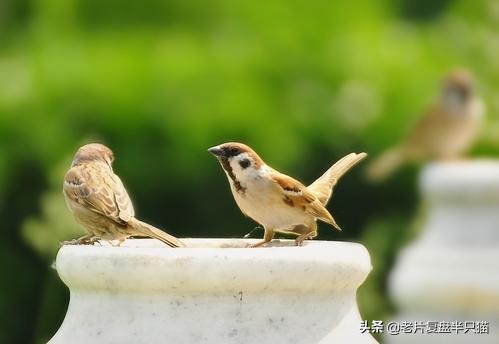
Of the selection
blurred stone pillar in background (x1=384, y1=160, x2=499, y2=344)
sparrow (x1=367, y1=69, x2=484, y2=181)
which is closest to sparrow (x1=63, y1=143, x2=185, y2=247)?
blurred stone pillar in background (x1=384, y1=160, x2=499, y2=344)

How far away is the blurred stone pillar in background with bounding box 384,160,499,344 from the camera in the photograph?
18.0 ft

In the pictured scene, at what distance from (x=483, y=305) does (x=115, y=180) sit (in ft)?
7.74

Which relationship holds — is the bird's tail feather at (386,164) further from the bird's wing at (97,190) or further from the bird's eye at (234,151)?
the bird's eye at (234,151)

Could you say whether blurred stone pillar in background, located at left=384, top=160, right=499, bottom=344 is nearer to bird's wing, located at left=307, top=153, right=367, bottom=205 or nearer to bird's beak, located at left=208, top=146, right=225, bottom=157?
bird's wing, located at left=307, top=153, right=367, bottom=205

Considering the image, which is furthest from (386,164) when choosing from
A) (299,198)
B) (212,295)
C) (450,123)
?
(212,295)

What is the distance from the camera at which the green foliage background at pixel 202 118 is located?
6.66 meters

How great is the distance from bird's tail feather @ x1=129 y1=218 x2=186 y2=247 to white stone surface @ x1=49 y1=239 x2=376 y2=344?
1.04 ft

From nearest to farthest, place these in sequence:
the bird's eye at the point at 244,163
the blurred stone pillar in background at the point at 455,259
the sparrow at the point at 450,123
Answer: the bird's eye at the point at 244,163 < the blurred stone pillar in background at the point at 455,259 < the sparrow at the point at 450,123

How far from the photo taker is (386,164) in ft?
25.3

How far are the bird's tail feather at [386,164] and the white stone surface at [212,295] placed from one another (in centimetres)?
511

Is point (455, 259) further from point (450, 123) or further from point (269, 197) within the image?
point (450, 123)

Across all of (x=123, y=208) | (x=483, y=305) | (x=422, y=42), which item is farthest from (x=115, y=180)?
(x=422, y=42)

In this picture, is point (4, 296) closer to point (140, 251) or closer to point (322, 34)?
point (322, 34)

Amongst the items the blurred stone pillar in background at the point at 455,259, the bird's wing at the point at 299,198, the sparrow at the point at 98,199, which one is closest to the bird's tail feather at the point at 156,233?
the sparrow at the point at 98,199
